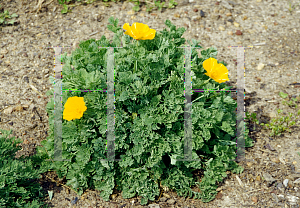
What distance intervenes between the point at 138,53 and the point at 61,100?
2.96 ft

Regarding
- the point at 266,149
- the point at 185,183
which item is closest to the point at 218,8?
the point at 266,149

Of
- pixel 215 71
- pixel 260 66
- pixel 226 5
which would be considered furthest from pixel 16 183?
pixel 226 5

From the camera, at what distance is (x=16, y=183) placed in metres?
2.56

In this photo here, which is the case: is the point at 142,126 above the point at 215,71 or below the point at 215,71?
below

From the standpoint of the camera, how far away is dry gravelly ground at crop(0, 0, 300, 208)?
3.03 m

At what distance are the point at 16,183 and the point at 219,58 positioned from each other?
3.14 metres

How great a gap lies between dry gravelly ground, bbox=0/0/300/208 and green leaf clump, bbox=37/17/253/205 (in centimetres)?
19

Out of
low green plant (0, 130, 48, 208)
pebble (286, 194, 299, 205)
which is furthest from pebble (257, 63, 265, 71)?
low green plant (0, 130, 48, 208)

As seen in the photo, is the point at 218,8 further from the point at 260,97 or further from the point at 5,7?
the point at 5,7

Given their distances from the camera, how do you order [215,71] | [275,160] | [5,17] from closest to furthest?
[215,71]
[275,160]
[5,17]

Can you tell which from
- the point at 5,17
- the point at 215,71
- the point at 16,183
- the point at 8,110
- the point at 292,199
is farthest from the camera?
the point at 5,17

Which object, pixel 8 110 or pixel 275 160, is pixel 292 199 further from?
pixel 8 110

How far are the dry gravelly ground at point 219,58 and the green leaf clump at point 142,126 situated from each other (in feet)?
0.64

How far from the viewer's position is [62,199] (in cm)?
293
